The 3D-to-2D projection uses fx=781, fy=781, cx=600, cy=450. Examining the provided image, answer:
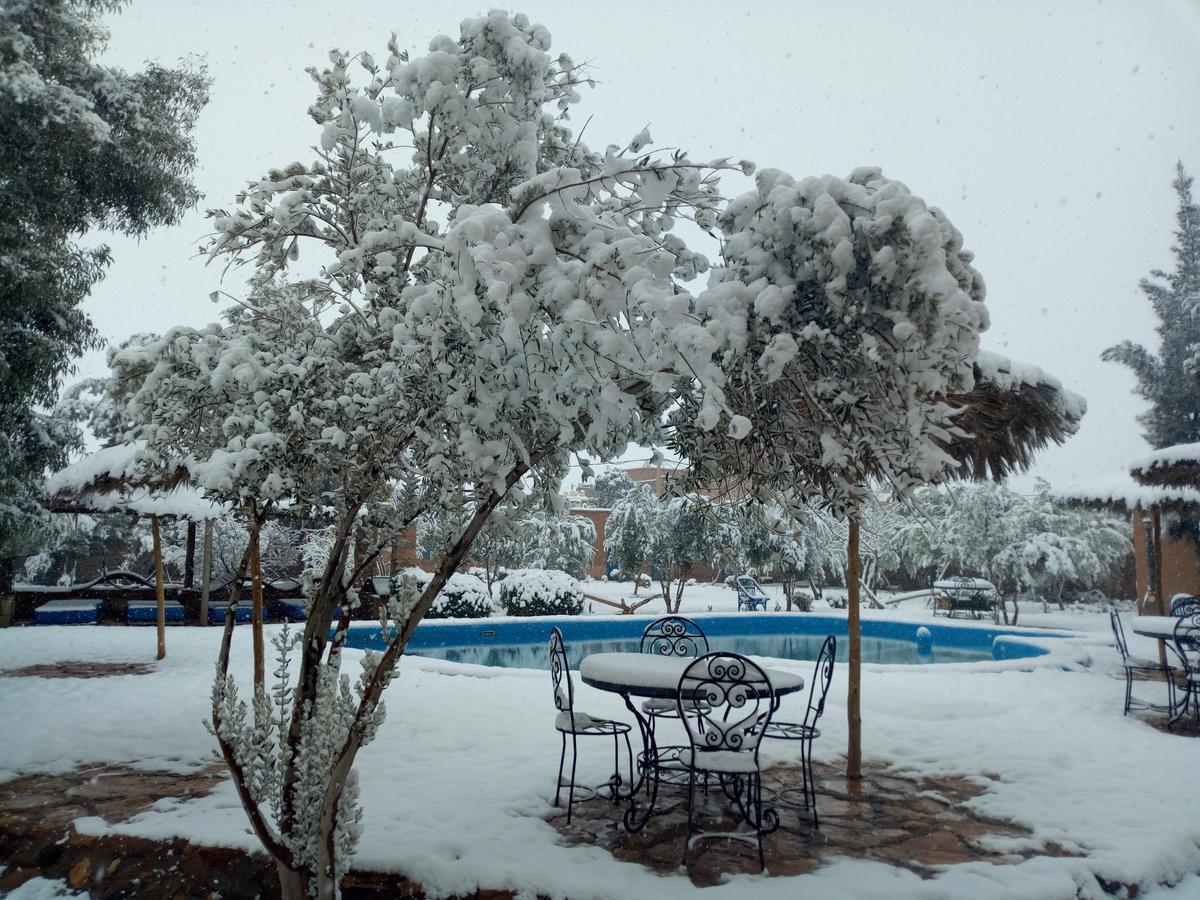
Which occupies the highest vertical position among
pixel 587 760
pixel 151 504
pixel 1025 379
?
pixel 1025 379

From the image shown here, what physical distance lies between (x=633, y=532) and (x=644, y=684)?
469 inches

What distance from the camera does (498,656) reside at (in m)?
11.5

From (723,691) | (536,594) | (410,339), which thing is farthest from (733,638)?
(410,339)

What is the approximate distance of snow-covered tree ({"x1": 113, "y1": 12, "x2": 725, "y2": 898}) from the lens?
2.13 m

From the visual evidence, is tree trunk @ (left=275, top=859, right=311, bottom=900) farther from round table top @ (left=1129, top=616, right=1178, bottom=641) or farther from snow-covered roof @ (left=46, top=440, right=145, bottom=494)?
round table top @ (left=1129, top=616, right=1178, bottom=641)

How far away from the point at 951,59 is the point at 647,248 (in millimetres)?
12536

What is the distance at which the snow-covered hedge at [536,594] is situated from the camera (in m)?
13.1

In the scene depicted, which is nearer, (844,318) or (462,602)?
(844,318)

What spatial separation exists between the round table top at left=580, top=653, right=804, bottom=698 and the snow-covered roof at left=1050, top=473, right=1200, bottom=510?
882 centimetres

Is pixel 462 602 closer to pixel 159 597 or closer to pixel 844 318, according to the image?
pixel 159 597

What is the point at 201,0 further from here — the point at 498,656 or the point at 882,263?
the point at 882,263

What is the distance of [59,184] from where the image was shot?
629 centimetres

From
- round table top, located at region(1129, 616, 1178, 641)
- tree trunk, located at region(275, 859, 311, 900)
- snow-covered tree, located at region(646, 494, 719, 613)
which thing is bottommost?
tree trunk, located at region(275, 859, 311, 900)

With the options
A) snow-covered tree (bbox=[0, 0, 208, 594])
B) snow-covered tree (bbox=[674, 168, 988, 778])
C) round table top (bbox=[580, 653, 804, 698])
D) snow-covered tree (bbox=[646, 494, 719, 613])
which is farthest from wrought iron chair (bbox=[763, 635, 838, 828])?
snow-covered tree (bbox=[646, 494, 719, 613])
